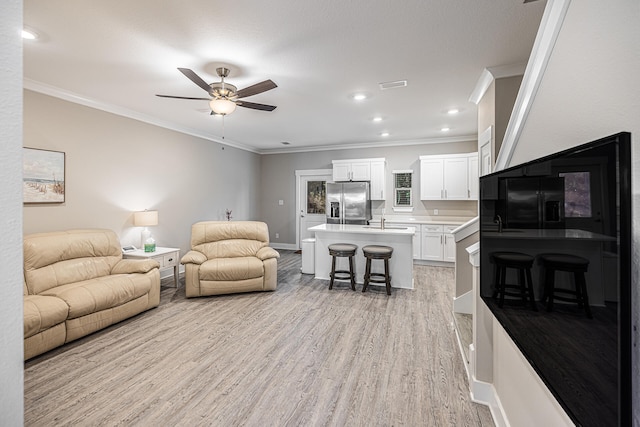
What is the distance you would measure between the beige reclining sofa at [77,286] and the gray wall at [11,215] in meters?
2.69

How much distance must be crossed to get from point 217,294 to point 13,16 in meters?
4.03

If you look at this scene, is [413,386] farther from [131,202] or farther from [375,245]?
[131,202]

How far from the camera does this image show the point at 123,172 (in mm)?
4379

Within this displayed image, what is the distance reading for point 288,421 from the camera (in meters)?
1.89

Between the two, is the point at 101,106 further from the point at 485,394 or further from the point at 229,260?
the point at 485,394

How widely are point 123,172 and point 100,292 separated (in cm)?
203

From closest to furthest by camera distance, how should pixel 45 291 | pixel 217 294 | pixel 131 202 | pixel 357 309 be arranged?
pixel 45 291, pixel 357 309, pixel 217 294, pixel 131 202

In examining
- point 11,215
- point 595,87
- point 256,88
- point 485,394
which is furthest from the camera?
point 256,88

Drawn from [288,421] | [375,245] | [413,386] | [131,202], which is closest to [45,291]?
[131,202]

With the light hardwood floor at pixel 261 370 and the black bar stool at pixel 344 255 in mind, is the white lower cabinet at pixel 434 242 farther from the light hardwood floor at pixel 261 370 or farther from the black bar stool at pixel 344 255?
the light hardwood floor at pixel 261 370

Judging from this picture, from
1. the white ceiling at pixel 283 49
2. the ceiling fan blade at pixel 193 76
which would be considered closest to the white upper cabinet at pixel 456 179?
the white ceiling at pixel 283 49

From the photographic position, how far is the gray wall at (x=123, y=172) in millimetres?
3537

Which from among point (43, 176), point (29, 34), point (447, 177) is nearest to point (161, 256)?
point (43, 176)

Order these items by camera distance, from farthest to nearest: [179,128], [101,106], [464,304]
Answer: [179,128], [101,106], [464,304]
